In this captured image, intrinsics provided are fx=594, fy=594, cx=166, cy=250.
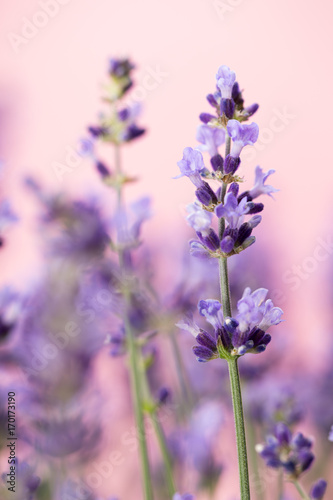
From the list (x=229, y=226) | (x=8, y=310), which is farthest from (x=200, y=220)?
(x=8, y=310)

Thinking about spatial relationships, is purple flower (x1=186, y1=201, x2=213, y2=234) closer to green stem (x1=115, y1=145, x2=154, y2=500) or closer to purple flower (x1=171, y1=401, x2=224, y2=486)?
green stem (x1=115, y1=145, x2=154, y2=500)

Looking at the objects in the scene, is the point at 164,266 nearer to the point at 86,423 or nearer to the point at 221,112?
the point at 86,423

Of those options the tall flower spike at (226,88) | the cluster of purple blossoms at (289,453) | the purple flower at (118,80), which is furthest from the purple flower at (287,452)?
the purple flower at (118,80)

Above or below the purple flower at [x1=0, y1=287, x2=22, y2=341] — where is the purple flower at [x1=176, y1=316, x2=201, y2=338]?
below

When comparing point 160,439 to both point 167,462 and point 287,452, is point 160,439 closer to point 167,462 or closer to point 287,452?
point 167,462

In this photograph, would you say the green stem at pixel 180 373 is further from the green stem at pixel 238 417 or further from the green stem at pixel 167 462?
the green stem at pixel 238 417

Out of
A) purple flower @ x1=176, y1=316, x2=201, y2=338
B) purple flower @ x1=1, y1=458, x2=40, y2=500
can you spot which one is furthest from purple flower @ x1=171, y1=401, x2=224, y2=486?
purple flower @ x1=176, y1=316, x2=201, y2=338
